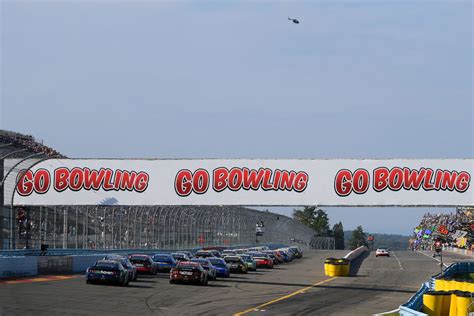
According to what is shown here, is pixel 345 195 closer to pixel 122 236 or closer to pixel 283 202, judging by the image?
pixel 283 202

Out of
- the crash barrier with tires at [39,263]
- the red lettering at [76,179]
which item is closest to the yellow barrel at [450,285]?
the crash barrier with tires at [39,263]

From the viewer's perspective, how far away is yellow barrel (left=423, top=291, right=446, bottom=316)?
72.1ft

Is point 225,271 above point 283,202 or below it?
below

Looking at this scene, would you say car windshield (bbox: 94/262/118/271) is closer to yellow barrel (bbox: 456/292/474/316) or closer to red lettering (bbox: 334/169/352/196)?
red lettering (bbox: 334/169/352/196)

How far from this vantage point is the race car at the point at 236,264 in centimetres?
5053

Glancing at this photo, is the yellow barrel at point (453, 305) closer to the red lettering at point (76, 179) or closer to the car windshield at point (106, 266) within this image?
the car windshield at point (106, 266)

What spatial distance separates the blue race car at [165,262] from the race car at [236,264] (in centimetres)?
390

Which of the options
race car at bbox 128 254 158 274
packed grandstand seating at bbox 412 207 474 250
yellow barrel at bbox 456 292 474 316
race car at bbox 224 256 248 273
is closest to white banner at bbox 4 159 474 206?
race car at bbox 224 256 248 273

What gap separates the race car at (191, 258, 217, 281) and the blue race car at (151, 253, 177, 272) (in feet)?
15.4

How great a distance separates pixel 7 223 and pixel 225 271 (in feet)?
37.5

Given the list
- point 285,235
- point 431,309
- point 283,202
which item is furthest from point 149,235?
point 285,235

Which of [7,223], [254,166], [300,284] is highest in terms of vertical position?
[254,166]

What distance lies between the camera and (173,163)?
50969mm

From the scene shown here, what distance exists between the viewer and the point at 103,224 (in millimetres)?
50844
